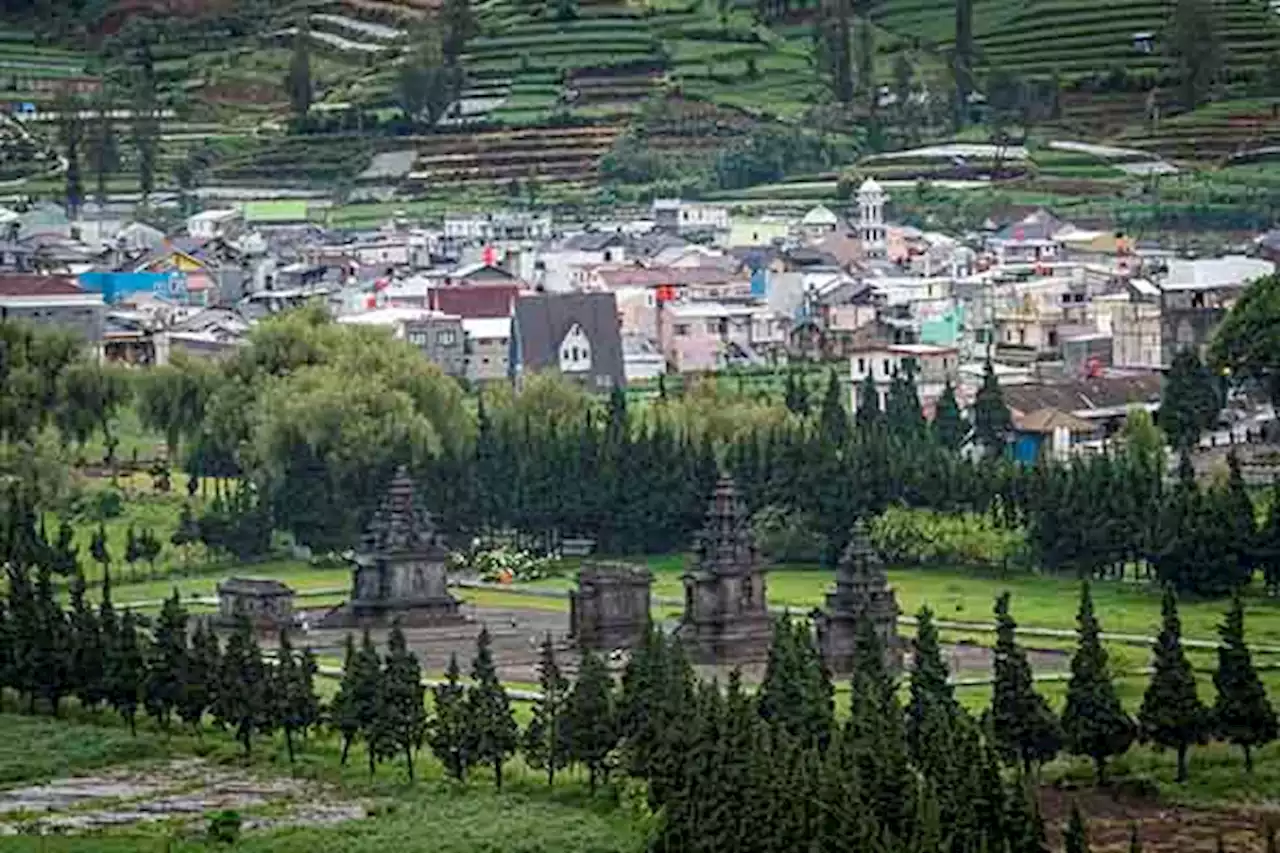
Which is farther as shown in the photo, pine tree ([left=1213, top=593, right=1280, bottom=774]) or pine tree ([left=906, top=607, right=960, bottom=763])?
pine tree ([left=1213, top=593, right=1280, bottom=774])

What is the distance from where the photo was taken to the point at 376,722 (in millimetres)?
56438

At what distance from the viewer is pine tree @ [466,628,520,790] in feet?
180

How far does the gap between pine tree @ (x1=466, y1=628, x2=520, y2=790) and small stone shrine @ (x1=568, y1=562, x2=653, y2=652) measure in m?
11.4

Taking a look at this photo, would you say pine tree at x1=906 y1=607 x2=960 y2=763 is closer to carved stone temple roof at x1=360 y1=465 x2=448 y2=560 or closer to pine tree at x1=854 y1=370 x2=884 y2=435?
carved stone temple roof at x1=360 y1=465 x2=448 y2=560

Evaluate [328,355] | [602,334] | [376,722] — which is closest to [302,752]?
[376,722]

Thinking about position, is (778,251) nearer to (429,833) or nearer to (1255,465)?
(1255,465)

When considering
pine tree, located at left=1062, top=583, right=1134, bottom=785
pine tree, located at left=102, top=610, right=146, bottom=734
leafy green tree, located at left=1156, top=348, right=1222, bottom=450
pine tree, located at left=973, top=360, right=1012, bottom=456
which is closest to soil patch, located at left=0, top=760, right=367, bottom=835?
pine tree, located at left=102, top=610, right=146, bottom=734

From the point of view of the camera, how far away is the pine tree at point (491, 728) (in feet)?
180

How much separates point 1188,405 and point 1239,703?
32391 mm

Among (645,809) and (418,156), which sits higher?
(418,156)

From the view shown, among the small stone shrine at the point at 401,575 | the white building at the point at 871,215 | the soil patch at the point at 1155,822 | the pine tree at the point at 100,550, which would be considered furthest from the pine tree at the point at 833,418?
the white building at the point at 871,215

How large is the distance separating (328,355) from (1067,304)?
26718mm

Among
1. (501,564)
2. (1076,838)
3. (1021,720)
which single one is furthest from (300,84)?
(1076,838)

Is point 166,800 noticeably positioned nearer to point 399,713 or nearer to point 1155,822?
point 399,713
